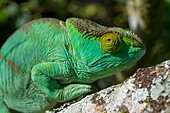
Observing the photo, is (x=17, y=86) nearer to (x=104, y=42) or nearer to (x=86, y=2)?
A: (x=104, y=42)

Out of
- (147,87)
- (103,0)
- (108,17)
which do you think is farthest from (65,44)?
(103,0)

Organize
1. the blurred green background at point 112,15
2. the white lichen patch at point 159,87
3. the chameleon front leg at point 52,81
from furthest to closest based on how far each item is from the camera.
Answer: the blurred green background at point 112,15 → the chameleon front leg at point 52,81 → the white lichen patch at point 159,87

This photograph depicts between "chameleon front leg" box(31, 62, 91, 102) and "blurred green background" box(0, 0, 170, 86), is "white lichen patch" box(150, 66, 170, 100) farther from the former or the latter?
"blurred green background" box(0, 0, 170, 86)

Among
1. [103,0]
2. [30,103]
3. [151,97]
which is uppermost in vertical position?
[103,0]

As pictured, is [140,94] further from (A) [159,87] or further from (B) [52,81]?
(B) [52,81]

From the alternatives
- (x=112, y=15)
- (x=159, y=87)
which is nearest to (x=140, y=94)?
(x=159, y=87)

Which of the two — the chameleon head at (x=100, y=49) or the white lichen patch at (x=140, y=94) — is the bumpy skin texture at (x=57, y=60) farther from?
the white lichen patch at (x=140, y=94)

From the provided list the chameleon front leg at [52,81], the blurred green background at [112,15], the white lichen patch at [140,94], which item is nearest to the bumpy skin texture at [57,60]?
the chameleon front leg at [52,81]

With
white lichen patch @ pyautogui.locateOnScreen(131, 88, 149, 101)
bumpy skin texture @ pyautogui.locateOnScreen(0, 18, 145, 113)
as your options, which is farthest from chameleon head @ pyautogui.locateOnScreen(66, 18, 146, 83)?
white lichen patch @ pyautogui.locateOnScreen(131, 88, 149, 101)
